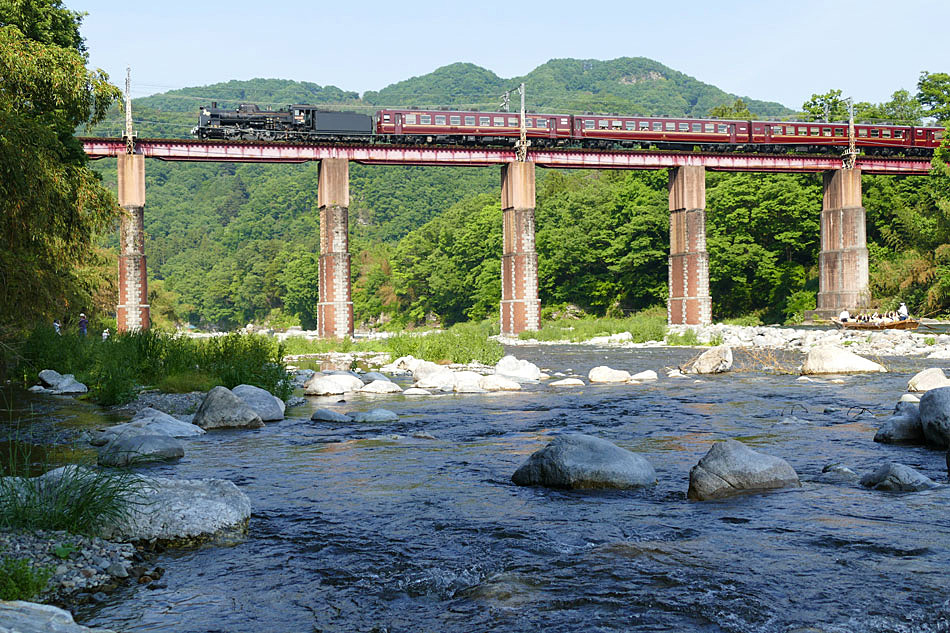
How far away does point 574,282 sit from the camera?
76.2m

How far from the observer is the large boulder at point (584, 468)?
367 inches

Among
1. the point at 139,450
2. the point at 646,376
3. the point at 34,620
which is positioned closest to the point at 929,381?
the point at 646,376

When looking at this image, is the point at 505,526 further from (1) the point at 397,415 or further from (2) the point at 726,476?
(1) the point at 397,415

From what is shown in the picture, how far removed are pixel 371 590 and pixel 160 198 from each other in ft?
604

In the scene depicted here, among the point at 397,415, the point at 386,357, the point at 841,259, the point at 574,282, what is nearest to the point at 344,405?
the point at 397,415

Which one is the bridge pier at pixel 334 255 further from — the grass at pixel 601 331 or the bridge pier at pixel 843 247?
the bridge pier at pixel 843 247

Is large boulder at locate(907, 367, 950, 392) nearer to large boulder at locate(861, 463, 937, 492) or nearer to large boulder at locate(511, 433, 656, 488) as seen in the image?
large boulder at locate(861, 463, 937, 492)

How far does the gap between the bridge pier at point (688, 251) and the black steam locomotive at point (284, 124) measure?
2253cm

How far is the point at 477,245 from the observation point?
275 ft

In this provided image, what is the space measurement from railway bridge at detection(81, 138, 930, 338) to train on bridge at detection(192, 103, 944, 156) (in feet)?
3.73

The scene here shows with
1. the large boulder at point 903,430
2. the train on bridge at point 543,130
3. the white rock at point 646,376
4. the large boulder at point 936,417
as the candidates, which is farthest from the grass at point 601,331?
the large boulder at point 936,417

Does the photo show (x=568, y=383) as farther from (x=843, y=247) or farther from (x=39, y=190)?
(x=843, y=247)

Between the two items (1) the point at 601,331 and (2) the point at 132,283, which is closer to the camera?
(2) the point at 132,283

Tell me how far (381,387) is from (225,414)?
6708 mm
